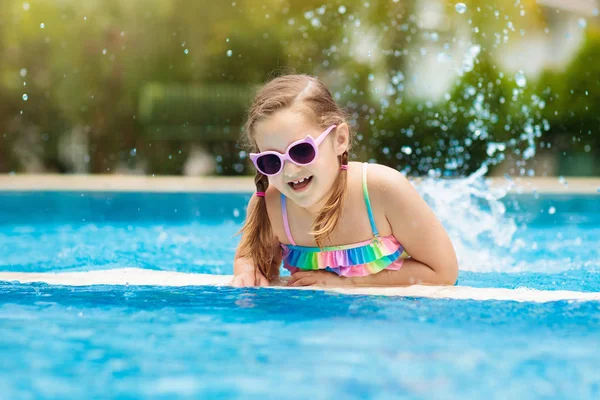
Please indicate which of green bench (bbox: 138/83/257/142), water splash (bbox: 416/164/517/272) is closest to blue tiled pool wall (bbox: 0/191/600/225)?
water splash (bbox: 416/164/517/272)

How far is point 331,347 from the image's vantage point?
1985 mm

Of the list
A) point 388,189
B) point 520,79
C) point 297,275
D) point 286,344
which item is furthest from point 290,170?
point 520,79

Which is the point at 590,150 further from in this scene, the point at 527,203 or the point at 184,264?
the point at 184,264

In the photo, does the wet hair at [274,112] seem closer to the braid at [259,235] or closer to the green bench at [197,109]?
the braid at [259,235]

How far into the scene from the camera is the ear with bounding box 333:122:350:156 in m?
2.90

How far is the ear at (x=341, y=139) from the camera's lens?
114 inches

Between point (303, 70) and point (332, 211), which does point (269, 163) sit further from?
point (303, 70)

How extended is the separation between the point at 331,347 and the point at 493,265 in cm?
310

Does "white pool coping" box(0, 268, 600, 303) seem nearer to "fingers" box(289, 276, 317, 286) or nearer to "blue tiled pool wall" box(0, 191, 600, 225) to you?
"fingers" box(289, 276, 317, 286)

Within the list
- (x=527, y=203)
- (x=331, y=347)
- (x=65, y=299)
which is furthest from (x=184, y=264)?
(x=527, y=203)

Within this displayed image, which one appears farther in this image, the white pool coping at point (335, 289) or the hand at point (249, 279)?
the hand at point (249, 279)

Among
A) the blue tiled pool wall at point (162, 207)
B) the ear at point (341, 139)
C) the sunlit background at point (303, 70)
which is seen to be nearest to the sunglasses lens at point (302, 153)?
the ear at point (341, 139)

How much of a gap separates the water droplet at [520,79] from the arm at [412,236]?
9588 millimetres

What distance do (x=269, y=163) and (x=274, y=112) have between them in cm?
19
